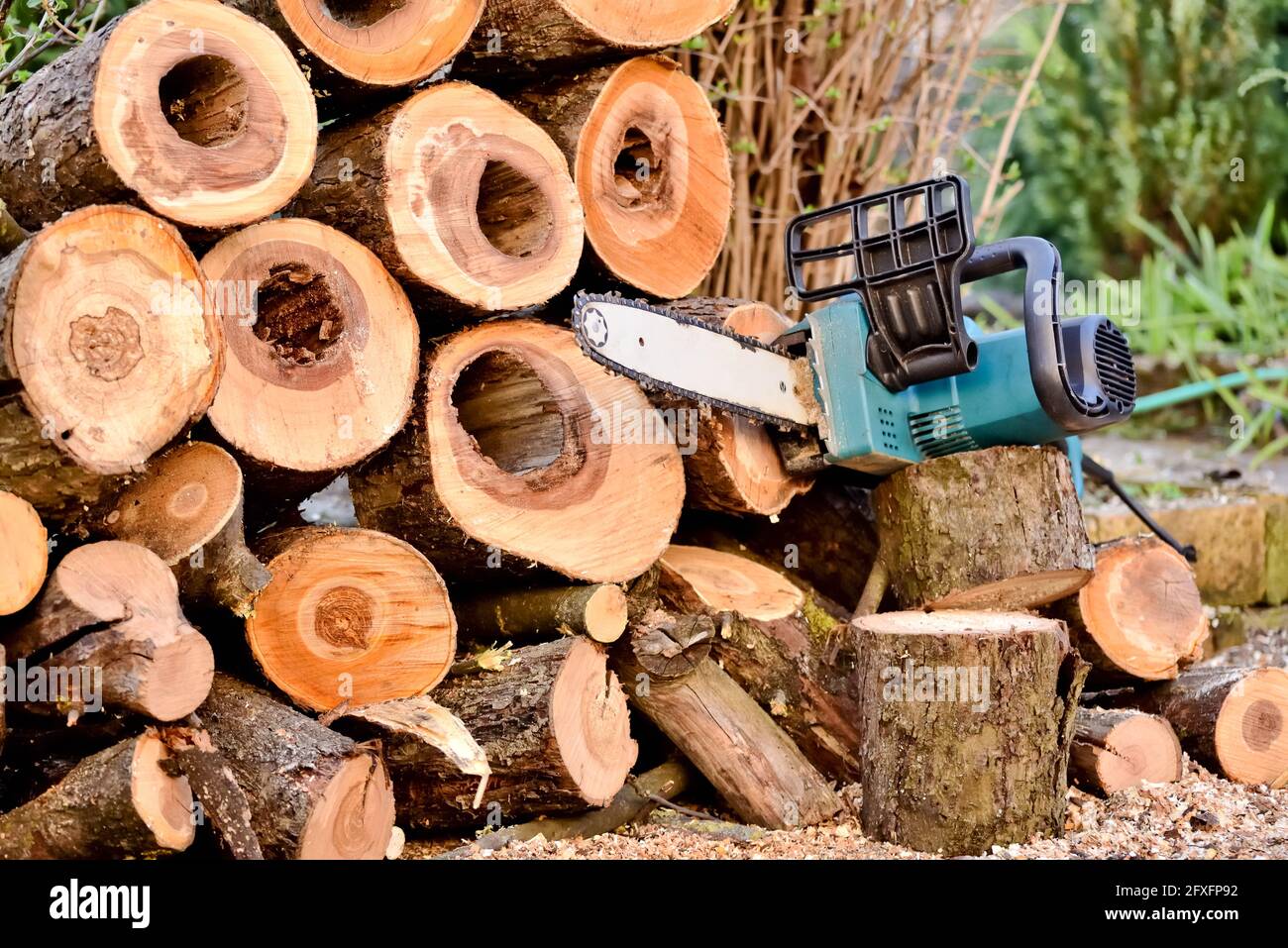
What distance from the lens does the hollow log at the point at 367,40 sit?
95.5 inches

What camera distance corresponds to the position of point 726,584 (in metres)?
3.02

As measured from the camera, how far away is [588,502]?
2.79 meters

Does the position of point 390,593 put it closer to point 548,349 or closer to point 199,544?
point 199,544

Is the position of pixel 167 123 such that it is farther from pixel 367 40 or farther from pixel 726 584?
pixel 726 584

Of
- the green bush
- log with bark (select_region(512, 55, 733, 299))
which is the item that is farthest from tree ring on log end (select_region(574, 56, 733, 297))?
the green bush

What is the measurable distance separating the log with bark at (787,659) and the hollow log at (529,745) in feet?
1.13

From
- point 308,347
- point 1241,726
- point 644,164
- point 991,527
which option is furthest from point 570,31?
point 1241,726

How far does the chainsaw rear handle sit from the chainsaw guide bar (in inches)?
17.7

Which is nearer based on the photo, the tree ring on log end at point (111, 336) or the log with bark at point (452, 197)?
the tree ring on log end at point (111, 336)

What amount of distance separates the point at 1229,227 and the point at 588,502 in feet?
17.7

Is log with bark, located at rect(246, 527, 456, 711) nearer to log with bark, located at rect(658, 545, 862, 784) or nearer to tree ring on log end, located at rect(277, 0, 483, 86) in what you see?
log with bark, located at rect(658, 545, 862, 784)

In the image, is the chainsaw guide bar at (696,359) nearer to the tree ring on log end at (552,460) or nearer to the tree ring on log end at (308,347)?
the tree ring on log end at (552,460)

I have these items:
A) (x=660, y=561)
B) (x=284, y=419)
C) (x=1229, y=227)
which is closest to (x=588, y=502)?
(x=660, y=561)

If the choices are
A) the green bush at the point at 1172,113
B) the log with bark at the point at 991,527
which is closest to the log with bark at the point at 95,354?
the log with bark at the point at 991,527
